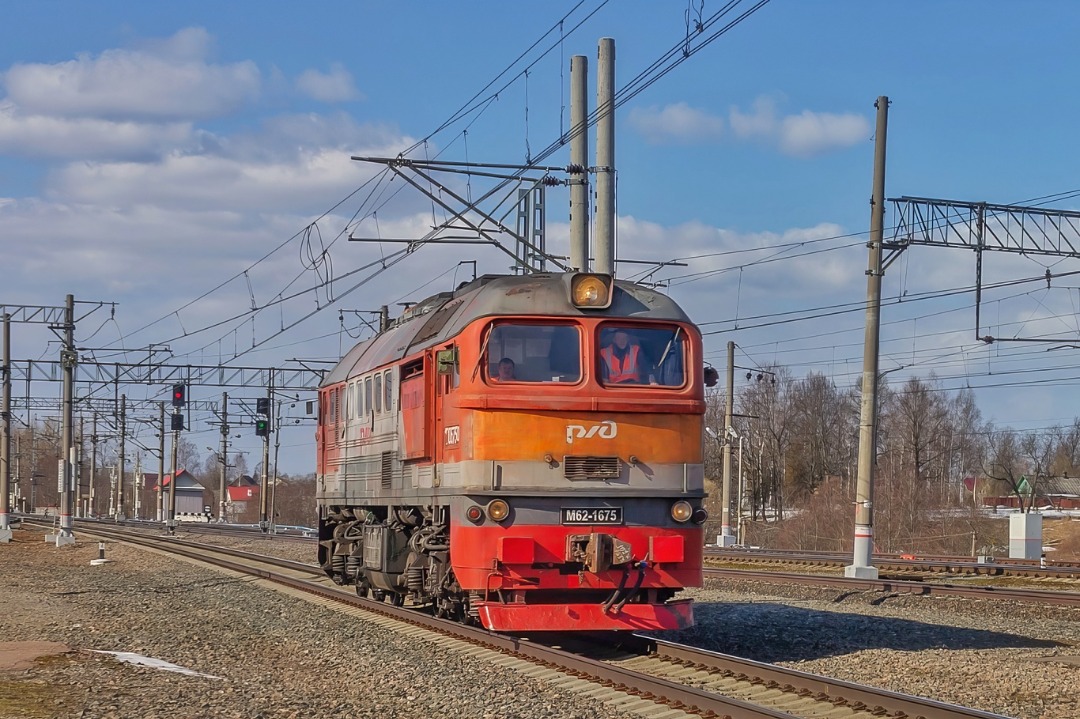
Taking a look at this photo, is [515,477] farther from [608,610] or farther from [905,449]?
[905,449]

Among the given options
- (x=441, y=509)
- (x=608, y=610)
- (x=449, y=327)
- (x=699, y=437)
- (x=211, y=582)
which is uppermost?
(x=449, y=327)

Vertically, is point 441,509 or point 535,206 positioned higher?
point 535,206

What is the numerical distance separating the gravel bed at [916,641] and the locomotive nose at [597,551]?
6.22 feet

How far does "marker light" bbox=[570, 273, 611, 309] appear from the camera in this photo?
13.3m

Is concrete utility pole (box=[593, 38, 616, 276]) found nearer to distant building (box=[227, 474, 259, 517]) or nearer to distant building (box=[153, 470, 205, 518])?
distant building (box=[227, 474, 259, 517])

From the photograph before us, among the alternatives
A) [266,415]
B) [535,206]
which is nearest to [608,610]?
[535,206]

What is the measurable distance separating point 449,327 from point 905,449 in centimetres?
7498

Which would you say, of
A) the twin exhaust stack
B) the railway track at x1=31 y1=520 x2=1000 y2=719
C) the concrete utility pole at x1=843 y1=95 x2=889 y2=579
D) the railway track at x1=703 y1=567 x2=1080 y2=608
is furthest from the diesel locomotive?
the concrete utility pole at x1=843 y1=95 x2=889 y2=579

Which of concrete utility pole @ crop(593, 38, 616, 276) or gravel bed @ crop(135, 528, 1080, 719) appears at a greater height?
concrete utility pole @ crop(593, 38, 616, 276)

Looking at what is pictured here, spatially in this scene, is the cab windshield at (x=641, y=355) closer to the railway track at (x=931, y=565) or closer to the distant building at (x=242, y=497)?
the railway track at (x=931, y=565)

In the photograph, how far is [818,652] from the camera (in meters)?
13.5

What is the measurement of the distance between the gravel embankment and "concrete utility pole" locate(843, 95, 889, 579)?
208 cm

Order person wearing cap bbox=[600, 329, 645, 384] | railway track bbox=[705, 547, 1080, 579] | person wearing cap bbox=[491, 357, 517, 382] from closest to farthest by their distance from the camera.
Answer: person wearing cap bbox=[491, 357, 517, 382]
person wearing cap bbox=[600, 329, 645, 384]
railway track bbox=[705, 547, 1080, 579]

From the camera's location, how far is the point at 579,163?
19.6 m
